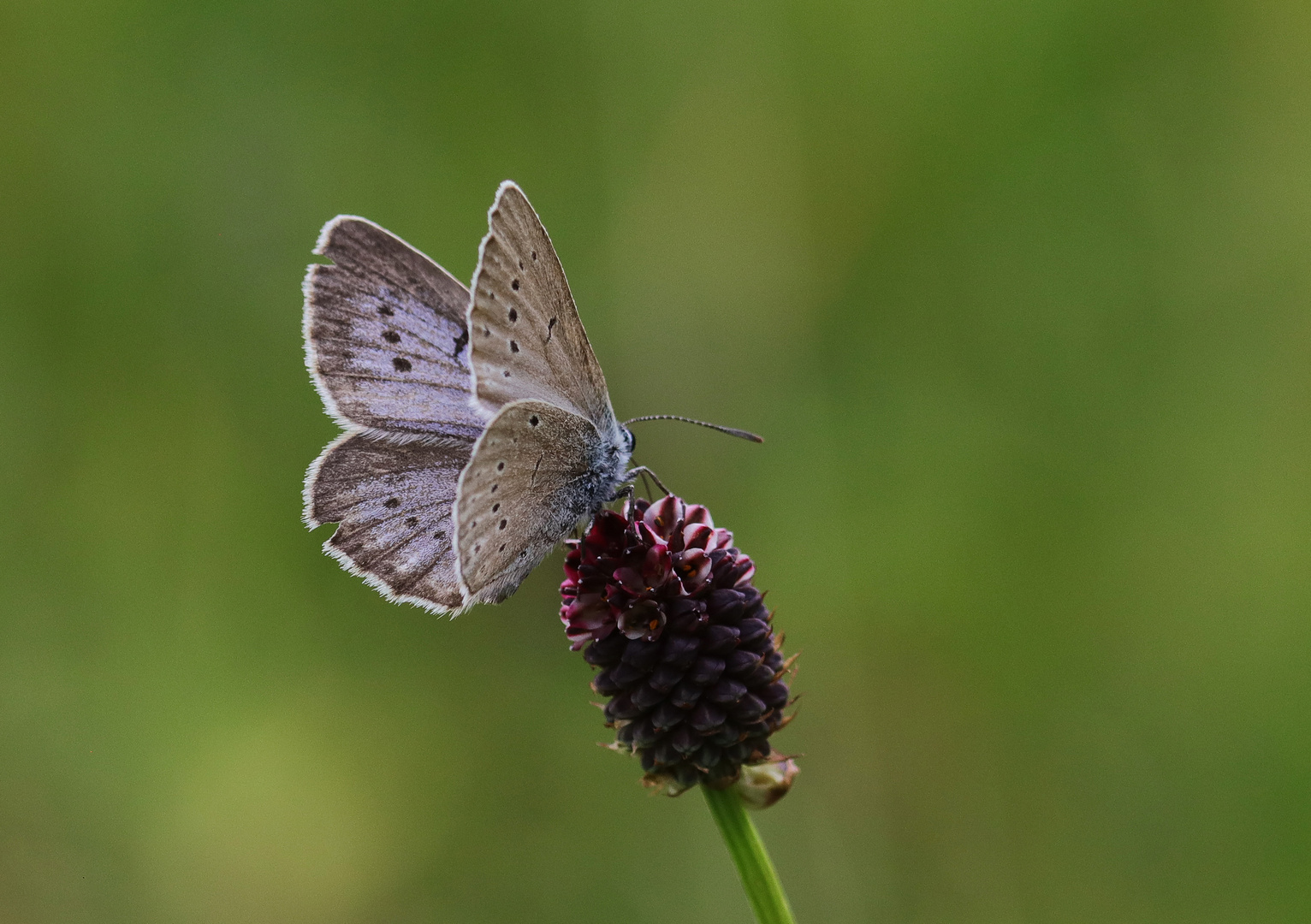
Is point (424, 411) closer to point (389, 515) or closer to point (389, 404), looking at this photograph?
point (389, 404)

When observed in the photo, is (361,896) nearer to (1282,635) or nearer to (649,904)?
(649,904)

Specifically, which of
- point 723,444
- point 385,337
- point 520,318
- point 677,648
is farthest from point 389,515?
point 723,444

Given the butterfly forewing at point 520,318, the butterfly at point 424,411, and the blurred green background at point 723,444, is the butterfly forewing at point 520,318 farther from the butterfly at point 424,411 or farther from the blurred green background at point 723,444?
the blurred green background at point 723,444

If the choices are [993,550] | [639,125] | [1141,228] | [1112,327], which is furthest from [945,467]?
[639,125]

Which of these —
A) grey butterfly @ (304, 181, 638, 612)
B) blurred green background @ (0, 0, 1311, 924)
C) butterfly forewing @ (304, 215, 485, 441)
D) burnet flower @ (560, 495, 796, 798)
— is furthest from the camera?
blurred green background @ (0, 0, 1311, 924)

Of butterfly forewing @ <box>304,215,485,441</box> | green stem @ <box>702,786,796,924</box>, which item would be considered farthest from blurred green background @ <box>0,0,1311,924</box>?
butterfly forewing @ <box>304,215,485,441</box>

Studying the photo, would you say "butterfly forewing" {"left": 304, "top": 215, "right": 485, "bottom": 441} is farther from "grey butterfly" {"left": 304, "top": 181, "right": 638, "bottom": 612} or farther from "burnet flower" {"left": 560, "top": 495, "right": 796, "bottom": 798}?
"burnet flower" {"left": 560, "top": 495, "right": 796, "bottom": 798}

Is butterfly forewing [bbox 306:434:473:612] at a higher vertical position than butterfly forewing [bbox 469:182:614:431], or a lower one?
lower
